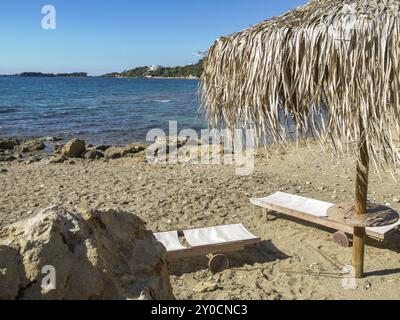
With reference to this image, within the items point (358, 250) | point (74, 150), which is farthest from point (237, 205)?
point (74, 150)

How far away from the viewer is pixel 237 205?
6.22m

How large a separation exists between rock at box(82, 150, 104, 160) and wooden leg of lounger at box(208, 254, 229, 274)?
8.16 m

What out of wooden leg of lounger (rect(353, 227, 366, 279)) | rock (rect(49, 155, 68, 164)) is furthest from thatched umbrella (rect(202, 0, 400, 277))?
rock (rect(49, 155, 68, 164))

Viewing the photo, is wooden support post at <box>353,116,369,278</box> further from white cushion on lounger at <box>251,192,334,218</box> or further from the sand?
white cushion on lounger at <box>251,192,334,218</box>

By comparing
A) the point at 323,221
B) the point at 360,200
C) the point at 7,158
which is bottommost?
the point at 7,158

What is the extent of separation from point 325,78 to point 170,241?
257 centimetres

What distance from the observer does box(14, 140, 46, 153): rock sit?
13.4 m

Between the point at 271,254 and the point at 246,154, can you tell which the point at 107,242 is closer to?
the point at 271,254

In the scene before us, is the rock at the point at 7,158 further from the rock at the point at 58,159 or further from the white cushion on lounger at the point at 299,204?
the white cushion on lounger at the point at 299,204

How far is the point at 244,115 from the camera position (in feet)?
11.3

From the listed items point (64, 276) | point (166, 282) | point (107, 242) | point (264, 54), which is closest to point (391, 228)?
point (264, 54)

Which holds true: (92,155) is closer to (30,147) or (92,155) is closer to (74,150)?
(74,150)

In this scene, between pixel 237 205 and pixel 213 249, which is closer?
pixel 213 249

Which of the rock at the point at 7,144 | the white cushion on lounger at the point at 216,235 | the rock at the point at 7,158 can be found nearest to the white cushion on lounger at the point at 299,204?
the white cushion on lounger at the point at 216,235
